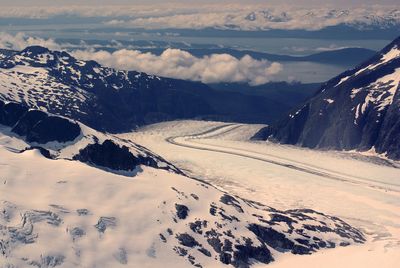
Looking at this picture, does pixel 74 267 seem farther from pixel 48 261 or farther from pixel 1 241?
pixel 1 241

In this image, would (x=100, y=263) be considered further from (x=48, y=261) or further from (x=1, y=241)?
(x=1, y=241)

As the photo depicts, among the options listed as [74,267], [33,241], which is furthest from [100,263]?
[33,241]

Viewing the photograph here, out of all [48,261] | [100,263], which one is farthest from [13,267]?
[100,263]

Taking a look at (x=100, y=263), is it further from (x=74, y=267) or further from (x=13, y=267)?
(x=13, y=267)

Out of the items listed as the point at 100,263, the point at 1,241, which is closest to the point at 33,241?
the point at 1,241

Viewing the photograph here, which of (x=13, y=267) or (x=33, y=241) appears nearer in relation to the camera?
(x=13, y=267)

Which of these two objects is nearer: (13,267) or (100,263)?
(13,267)

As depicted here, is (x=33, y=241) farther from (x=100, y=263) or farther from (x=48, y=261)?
(x=100, y=263)
